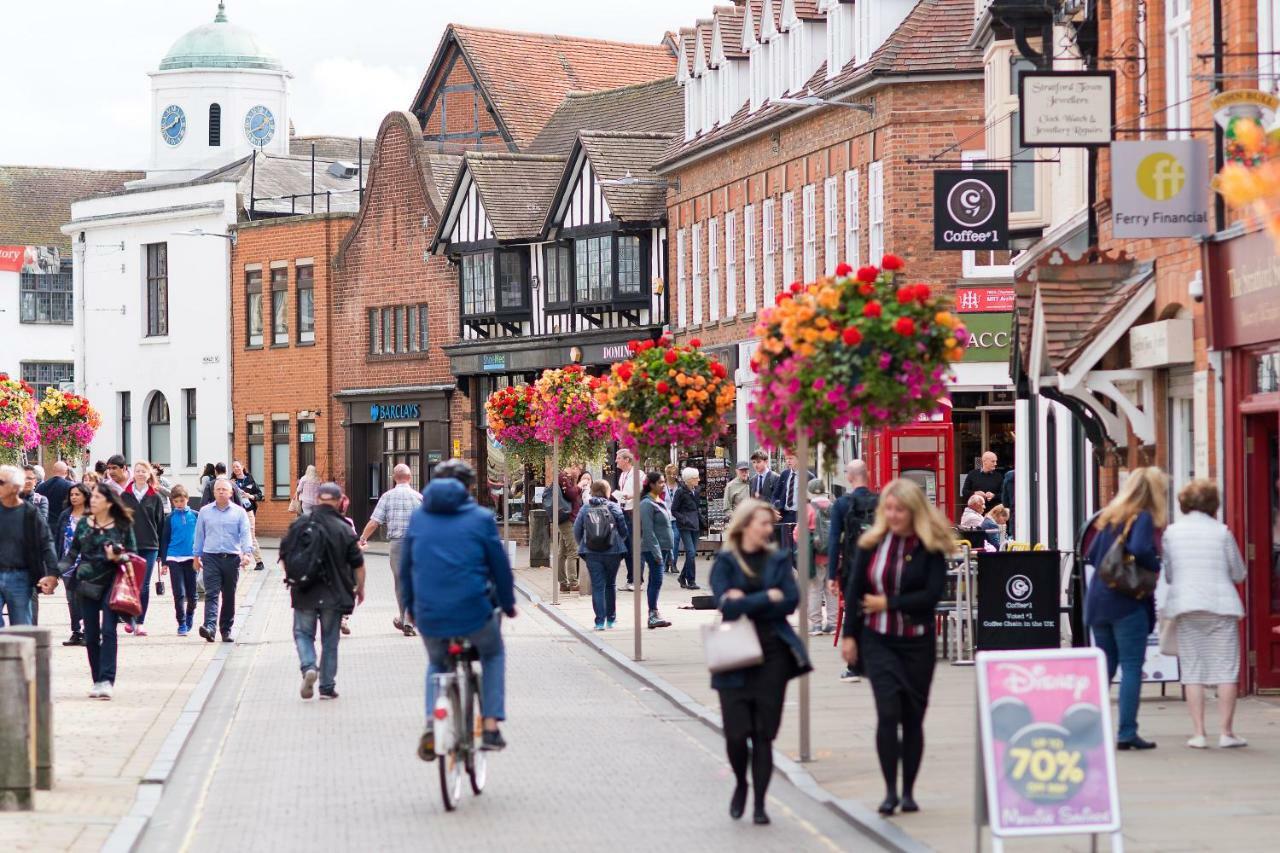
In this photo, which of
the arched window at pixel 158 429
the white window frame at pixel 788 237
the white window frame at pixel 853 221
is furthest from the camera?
the arched window at pixel 158 429

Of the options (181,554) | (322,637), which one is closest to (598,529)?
(181,554)

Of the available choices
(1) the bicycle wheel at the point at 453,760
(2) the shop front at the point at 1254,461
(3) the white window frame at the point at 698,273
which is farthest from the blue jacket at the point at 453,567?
(3) the white window frame at the point at 698,273

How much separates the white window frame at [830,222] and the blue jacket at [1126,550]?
84.1ft

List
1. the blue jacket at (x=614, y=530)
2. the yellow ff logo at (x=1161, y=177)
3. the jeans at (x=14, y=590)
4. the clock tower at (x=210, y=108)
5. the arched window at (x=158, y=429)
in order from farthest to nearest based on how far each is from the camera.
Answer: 1. the clock tower at (x=210, y=108)
2. the arched window at (x=158, y=429)
3. the blue jacket at (x=614, y=530)
4. the jeans at (x=14, y=590)
5. the yellow ff logo at (x=1161, y=177)

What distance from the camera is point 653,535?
27672 mm

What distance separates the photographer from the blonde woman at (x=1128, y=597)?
47.2ft

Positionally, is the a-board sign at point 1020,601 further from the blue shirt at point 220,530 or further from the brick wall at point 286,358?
the brick wall at point 286,358

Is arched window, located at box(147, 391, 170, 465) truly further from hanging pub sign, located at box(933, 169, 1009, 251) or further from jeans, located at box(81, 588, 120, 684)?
jeans, located at box(81, 588, 120, 684)

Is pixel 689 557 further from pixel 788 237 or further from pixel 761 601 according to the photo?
pixel 761 601

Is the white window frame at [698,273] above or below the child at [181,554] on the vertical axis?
above

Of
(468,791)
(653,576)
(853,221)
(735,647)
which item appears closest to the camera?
(735,647)

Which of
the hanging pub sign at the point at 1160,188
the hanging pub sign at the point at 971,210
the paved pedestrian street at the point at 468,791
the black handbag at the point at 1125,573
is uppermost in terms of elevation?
the hanging pub sign at the point at 971,210

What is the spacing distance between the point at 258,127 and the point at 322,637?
2265 inches

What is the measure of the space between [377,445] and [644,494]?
31895 millimetres
